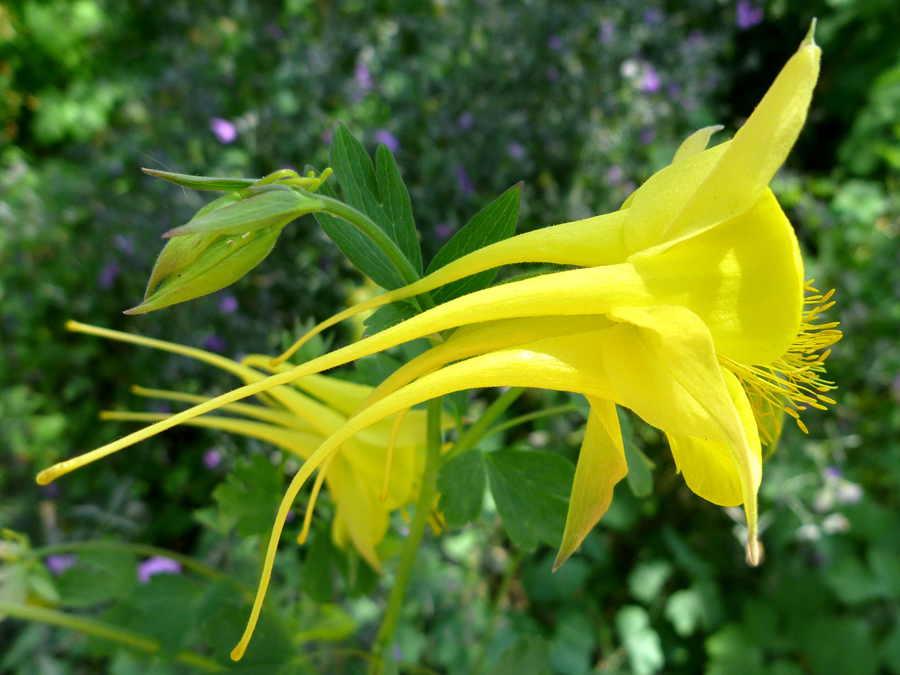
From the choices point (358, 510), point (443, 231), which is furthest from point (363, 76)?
point (358, 510)

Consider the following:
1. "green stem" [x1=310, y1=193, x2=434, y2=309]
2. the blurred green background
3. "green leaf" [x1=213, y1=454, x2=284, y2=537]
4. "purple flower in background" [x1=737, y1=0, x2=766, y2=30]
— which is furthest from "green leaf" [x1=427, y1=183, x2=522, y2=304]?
"purple flower in background" [x1=737, y1=0, x2=766, y2=30]

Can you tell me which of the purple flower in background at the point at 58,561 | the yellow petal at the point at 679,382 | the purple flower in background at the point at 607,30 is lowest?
the purple flower in background at the point at 58,561

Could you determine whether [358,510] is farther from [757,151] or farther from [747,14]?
[747,14]

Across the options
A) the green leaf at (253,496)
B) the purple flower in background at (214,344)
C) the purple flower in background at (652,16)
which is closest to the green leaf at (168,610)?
the green leaf at (253,496)

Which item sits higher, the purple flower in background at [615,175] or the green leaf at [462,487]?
the green leaf at [462,487]

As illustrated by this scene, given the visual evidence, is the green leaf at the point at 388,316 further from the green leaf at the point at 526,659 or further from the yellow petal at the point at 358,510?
the green leaf at the point at 526,659

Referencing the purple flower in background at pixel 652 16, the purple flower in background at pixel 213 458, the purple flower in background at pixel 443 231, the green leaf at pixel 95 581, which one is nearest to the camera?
the green leaf at pixel 95 581
